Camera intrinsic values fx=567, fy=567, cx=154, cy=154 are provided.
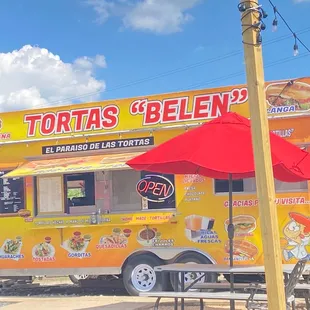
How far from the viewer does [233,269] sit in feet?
21.7

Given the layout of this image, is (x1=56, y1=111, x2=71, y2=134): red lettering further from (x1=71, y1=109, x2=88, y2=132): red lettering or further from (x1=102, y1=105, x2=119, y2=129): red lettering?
(x1=102, y1=105, x2=119, y2=129): red lettering

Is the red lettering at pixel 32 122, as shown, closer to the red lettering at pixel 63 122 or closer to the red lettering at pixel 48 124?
the red lettering at pixel 48 124

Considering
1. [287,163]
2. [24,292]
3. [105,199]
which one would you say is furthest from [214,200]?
[24,292]

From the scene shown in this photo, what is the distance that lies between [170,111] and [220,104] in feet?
2.87

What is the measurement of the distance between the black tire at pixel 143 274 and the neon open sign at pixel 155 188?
1.00 metres

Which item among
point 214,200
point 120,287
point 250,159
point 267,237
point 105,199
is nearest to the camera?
point 267,237

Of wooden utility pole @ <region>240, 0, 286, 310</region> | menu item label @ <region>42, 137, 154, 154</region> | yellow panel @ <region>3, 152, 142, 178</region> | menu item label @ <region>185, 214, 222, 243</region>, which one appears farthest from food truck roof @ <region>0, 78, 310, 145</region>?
wooden utility pole @ <region>240, 0, 286, 310</region>

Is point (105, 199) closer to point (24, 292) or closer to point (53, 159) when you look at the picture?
point (53, 159)

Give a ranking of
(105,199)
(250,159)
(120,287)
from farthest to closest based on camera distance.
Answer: (120,287), (105,199), (250,159)

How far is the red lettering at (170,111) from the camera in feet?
31.8

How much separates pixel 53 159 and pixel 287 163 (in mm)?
5531

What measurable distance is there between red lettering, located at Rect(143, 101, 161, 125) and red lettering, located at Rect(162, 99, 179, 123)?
11 cm

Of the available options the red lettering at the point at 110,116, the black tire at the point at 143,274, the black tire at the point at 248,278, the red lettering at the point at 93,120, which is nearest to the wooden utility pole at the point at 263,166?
the black tire at the point at 248,278

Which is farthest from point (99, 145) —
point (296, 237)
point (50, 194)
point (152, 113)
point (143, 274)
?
point (296, 237)
